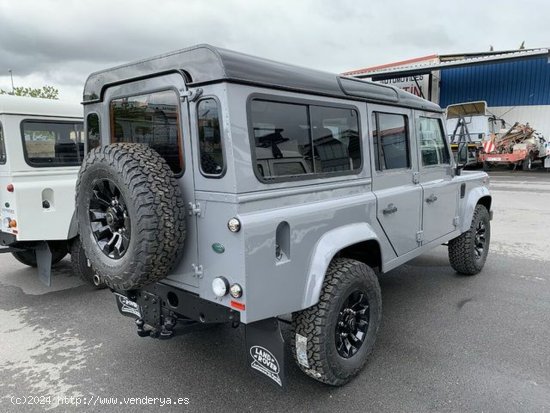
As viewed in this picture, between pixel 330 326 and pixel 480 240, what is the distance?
347cm

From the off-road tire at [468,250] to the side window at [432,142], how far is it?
3.13 feet

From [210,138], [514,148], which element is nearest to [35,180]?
[210,138]

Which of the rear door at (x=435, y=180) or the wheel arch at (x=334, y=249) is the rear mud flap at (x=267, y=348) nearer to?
the wheel arch at (x=334, y=249)

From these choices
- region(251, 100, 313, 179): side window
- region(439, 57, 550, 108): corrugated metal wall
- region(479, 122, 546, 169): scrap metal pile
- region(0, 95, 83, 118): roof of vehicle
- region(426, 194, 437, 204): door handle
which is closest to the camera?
region(251, 100, 313, 179): side window

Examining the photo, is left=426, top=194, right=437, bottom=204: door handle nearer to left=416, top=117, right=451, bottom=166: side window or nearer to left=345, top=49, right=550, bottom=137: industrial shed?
left=416, top=117, right=451, bottom=166: side window

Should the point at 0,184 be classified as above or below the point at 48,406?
above

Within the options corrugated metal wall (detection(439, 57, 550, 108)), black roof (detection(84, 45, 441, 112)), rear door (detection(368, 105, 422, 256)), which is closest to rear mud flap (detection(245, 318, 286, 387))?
rear door (detection(368, 105, 422, 256))

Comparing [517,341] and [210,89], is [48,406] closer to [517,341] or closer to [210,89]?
[210,89]

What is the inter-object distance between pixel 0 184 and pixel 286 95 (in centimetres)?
400

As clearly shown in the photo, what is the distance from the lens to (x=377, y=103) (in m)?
3.52

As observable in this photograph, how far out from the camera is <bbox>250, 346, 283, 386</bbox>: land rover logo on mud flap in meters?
2.57

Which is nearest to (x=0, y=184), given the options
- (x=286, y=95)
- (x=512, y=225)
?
(x=286, y=95)

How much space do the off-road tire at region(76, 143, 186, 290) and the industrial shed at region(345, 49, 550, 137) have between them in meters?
22.1

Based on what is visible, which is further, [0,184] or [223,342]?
[0,184]
